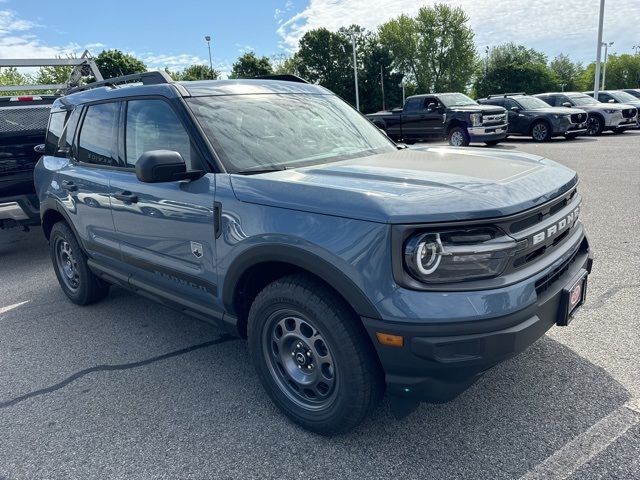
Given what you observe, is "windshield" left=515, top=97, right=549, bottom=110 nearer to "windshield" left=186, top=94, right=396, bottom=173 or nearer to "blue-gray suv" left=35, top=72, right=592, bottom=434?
"blue-gray suv" left=35, top=72, right=592, bottom=434

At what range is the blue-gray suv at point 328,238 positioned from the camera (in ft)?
7.08

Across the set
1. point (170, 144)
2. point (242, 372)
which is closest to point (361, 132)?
point (170, 144)

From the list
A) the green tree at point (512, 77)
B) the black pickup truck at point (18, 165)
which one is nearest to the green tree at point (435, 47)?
the green tree at point (512, 77)

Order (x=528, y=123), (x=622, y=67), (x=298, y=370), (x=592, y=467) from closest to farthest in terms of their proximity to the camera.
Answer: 1. (x=592, y=467)
2. (x=298, y=370)
3. (x=528, y=123)
4. (x=622, y=67)

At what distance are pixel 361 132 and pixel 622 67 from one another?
93926 millimetres

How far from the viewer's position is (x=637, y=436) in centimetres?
247

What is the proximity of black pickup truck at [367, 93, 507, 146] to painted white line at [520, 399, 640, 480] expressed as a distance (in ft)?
40.0

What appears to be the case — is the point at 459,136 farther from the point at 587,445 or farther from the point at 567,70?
the point at 567,70

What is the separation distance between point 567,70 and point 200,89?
328 feet

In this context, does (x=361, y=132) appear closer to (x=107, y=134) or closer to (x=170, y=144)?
(x=170, y=144)

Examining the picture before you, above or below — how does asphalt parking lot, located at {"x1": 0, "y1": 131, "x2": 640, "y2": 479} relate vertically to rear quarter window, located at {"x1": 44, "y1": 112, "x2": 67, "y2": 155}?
below

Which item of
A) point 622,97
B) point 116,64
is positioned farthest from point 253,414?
point 116,64

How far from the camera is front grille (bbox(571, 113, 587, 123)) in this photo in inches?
658

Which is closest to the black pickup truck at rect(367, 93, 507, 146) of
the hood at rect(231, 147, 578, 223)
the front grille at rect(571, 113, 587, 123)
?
the front grille at rect(571, 113, 587, 123)
